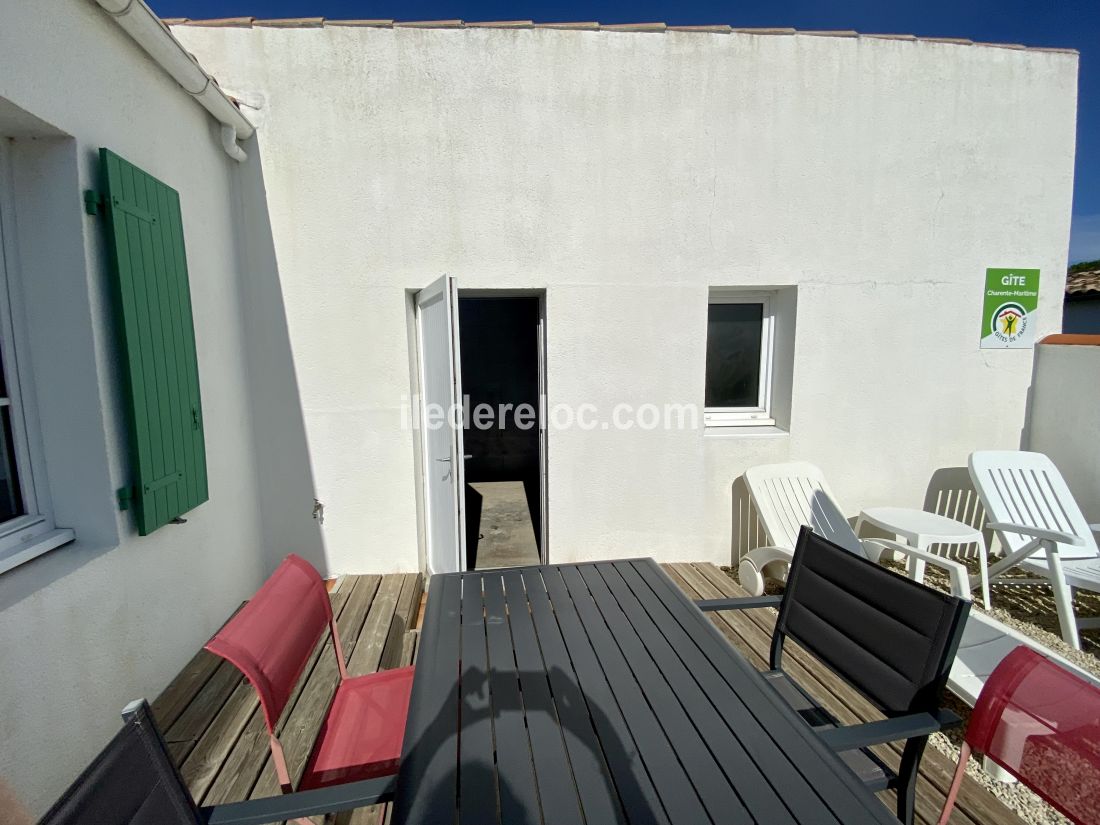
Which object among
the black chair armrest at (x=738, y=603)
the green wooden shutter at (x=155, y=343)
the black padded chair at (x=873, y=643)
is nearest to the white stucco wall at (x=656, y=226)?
the green wooden shutter at (x=155, y=343)

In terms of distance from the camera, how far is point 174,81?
241 centimetres

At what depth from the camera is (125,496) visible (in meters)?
1.92

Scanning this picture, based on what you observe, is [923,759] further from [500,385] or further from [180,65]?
[500,385]

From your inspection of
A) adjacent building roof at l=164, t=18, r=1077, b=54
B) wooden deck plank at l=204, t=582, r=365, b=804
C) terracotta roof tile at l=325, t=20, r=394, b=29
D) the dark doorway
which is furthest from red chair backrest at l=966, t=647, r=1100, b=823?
the dark doorway

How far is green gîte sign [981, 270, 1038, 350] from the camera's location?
3531mm

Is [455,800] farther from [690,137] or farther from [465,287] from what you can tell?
[690,137]

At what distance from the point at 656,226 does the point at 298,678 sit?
316 centimetres

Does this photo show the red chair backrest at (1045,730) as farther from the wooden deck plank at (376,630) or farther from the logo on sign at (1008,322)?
the logo on sign at (1008,322)

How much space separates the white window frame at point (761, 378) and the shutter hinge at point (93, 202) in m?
3.46

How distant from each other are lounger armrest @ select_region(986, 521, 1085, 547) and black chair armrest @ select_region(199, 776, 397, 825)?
356 cm

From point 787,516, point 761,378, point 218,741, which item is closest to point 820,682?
point 787,516

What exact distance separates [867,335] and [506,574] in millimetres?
3197

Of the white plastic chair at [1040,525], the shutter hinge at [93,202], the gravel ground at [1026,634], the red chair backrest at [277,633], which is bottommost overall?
the gravel ground at [1026,634]

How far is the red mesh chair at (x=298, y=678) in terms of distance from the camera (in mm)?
1265
